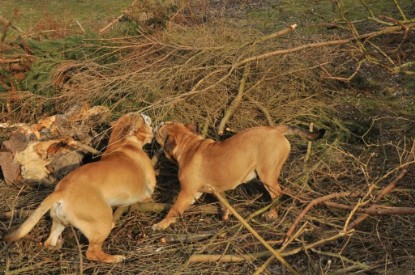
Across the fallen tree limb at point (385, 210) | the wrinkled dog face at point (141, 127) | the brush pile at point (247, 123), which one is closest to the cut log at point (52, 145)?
the brush pile at point (247, 123)

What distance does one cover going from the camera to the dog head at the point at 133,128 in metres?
6.35

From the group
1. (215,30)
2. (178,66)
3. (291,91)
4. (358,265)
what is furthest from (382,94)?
(358,265)

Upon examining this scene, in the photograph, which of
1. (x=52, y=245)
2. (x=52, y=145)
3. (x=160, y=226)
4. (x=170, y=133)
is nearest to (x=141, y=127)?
(x=170, y=133)

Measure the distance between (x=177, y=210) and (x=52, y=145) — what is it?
2.11 m

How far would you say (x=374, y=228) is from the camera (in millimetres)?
5160

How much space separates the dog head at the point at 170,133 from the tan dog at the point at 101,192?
258mm

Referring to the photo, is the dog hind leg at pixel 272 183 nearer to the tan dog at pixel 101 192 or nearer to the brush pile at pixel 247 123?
the brush pile at pixel 247 123

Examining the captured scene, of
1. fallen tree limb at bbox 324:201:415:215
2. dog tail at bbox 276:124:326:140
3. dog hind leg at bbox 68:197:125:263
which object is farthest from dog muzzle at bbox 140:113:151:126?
fallen tree limb at bbox 324:201:415:215

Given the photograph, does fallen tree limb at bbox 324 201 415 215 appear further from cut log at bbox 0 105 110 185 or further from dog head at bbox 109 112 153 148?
cut log at bbox 0 105 110 185

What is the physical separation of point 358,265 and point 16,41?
682cm

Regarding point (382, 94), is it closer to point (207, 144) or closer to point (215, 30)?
point (215, 30)

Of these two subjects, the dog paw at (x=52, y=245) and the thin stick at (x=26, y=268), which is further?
the dog paw at (x=52, y=245)

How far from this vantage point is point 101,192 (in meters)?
5.20

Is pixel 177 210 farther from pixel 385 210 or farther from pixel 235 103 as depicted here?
pixel 385 210
